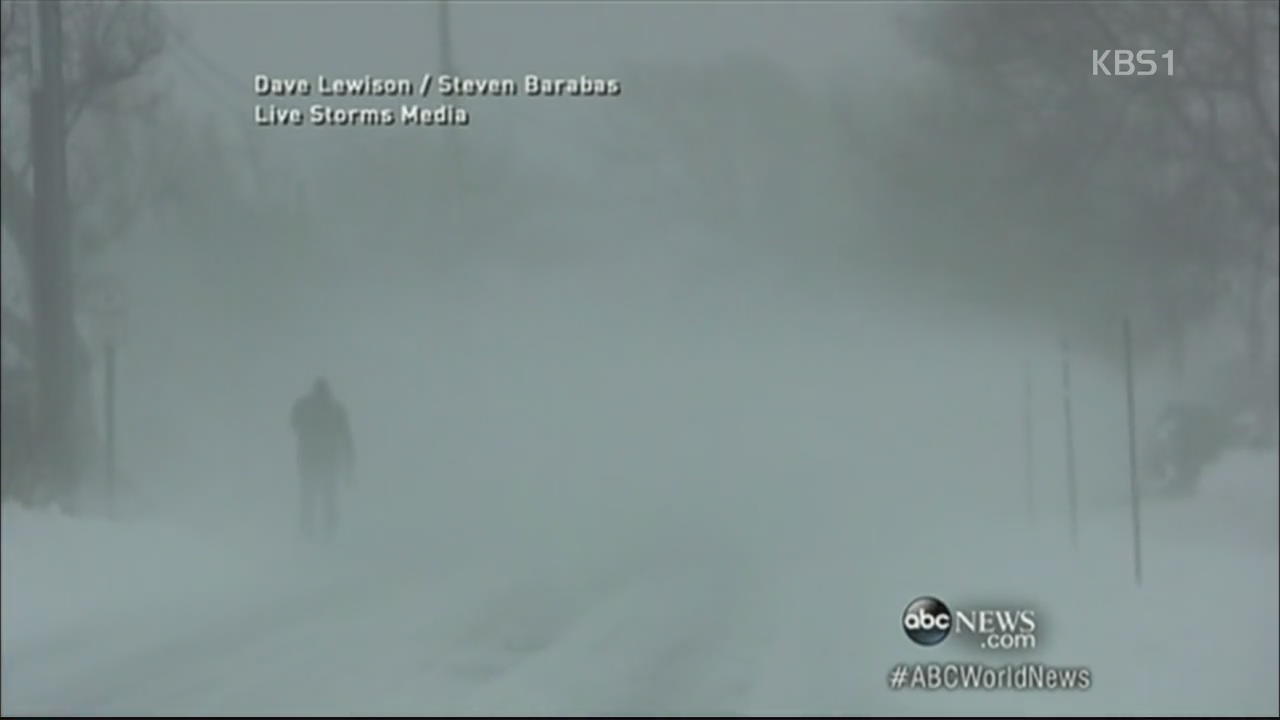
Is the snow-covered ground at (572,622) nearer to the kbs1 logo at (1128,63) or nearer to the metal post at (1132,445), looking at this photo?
the metal post at (1132,445)

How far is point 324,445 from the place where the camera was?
8.59 metres

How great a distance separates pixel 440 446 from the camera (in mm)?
8852

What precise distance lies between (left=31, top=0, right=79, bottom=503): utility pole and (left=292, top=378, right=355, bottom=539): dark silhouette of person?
3.71 feet

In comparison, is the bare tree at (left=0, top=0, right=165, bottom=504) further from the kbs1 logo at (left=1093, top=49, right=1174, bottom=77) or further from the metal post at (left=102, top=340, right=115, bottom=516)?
the kbs1 logo at (left=1093, top=49, right=1174, bottom=77)

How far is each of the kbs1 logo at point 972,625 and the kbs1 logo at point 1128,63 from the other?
6.90 feet

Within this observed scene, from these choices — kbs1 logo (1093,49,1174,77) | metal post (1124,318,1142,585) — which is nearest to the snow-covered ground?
metal post (1124,318,1142,585)

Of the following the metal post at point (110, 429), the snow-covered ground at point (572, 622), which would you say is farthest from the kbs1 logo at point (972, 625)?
the metal post at point (110, 429)


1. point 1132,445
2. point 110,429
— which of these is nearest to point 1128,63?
point 1132,445

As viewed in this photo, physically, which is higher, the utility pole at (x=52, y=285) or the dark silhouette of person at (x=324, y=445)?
the utility pole at (x=52, y=285)

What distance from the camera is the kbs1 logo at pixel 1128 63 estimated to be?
30.0ft

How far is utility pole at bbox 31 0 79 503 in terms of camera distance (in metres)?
9.38

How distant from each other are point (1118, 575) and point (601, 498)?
1882mm

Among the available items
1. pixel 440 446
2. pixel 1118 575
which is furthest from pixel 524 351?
pixel 1118 575

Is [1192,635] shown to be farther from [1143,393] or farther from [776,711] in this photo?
[776,711]
